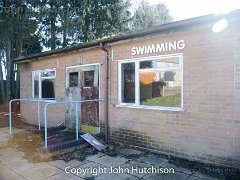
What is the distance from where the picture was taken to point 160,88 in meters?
6.00

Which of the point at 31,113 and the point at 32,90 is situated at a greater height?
the point at 32,90

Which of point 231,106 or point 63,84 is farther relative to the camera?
point 63,84

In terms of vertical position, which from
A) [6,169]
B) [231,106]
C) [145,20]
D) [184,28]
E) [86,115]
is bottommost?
[6,169]

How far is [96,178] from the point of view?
177 inches

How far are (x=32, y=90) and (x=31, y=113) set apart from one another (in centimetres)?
109

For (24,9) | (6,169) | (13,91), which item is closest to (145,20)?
(24,9)

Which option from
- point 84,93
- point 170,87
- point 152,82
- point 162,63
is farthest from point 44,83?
point 170,87

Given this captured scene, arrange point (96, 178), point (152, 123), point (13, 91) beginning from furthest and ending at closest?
point (13, 91), point (152, 123), point (96, 178)

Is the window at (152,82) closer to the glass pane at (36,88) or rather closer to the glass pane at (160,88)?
the glass pane at (160,88)

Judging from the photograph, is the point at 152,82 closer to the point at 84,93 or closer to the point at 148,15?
the point at 84,93

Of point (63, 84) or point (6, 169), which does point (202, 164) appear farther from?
point (63, 84)

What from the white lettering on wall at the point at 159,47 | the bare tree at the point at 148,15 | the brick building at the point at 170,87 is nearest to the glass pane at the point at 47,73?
the brick building at the point at 170,87

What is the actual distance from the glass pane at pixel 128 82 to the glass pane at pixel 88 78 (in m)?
1.42

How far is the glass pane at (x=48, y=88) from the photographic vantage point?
9531 millimetres
